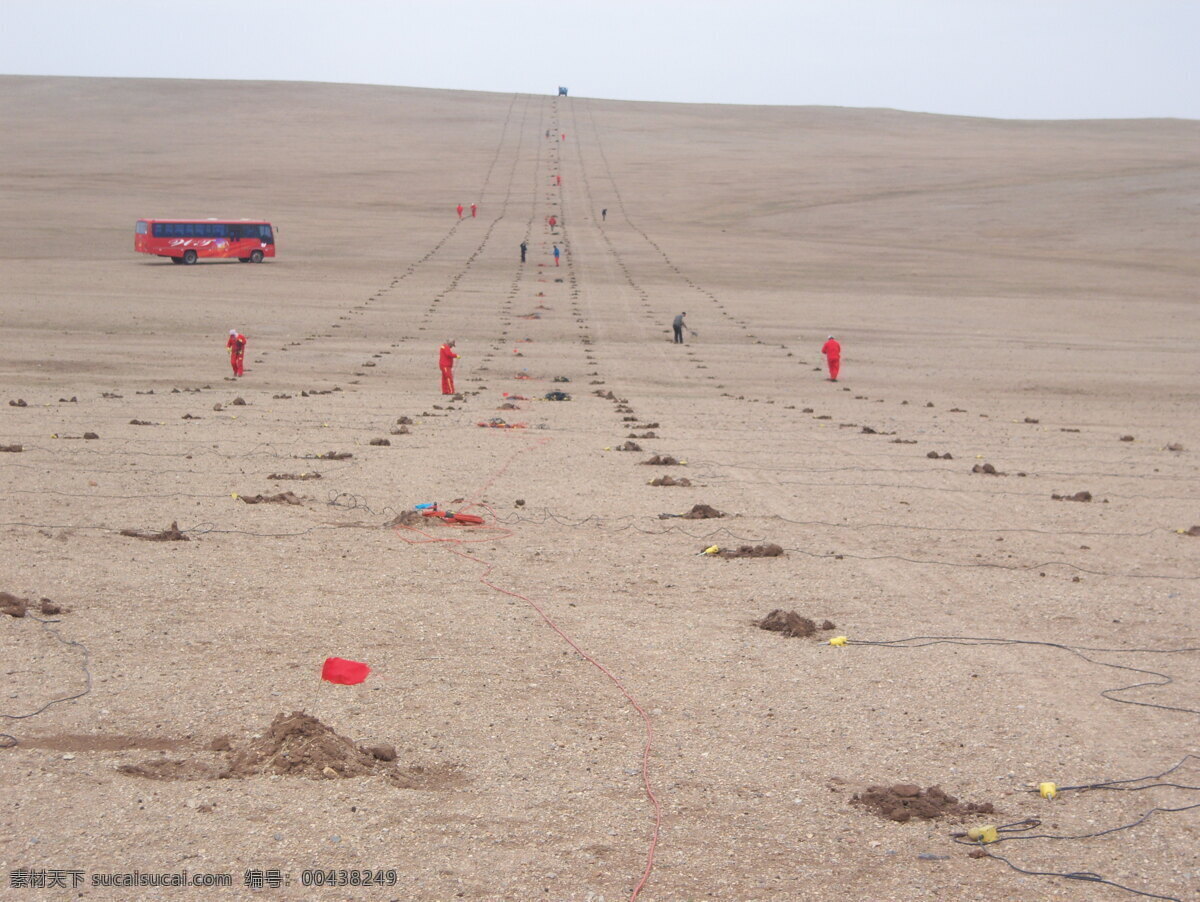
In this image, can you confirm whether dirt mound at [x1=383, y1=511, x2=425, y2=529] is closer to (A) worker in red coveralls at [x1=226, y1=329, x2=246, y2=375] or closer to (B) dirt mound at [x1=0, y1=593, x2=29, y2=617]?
(B) dirt mound at [x1=0, y1=593, x2=29, y2=617]

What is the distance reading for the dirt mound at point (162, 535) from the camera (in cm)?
1145

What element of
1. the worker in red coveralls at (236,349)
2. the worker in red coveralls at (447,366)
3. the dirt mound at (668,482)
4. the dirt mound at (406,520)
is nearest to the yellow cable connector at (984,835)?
the dirt mound at (406,520)

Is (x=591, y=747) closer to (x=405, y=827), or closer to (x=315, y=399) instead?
(x=405, y=827)

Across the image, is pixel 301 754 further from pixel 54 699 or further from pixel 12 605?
pixel 12 605

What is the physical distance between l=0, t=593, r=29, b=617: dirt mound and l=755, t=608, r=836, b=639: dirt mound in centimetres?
583

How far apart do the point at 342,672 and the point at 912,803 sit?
3.88m

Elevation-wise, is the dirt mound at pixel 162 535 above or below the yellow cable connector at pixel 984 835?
above

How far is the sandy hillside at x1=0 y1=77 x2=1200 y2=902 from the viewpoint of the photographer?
604cm

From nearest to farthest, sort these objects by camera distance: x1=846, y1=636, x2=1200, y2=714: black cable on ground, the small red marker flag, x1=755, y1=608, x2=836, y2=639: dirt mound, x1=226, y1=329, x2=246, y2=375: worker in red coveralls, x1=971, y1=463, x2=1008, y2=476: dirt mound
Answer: the small red marker flag
x1=846, y1=636, x2=1200, y2=714: black cable on ground
x1=755, y1=608, x2=836, y2=639: dirt mound
x1=971, y1=463, x2=1008, y2=476: dirt mound
x1=226, y1=329, x2=246, y2=375: worker in red coveralls

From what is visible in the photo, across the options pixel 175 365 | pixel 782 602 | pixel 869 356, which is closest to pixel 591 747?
pixel 782 602

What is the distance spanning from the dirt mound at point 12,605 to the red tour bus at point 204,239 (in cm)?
4345

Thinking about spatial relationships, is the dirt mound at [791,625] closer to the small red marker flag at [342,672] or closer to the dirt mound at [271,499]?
the small red marker flag at [342,672]

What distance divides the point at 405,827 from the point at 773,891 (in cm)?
193

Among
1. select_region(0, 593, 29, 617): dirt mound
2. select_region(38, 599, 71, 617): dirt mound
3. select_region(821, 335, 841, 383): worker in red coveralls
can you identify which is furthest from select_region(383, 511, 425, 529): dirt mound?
select_region(821, 335, 841, 383): worker in red coveralls
